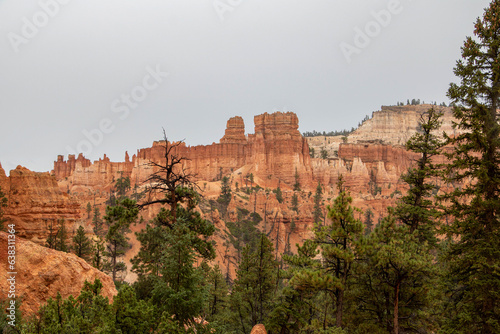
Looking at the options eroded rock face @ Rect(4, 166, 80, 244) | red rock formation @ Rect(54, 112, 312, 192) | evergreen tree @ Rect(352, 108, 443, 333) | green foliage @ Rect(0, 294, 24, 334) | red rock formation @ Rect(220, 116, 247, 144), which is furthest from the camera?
red rock formation @ Rect(220, 116, 247, 144)

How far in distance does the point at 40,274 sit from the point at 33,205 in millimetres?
19903

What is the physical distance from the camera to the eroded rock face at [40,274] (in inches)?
504

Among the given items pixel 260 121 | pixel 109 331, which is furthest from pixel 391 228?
pixel 260 121

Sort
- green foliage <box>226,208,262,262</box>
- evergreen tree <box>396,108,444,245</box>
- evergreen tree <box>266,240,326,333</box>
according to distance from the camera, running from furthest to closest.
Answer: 1. green foliage <box>226,208,262,262</box>
2. evergreen tree <box>396,108,444,245</box>
3. evergreen tree <box>266,240,326,333</box>

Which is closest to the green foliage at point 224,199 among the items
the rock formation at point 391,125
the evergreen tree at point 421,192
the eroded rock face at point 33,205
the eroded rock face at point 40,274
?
the eroded rock face at point 33,205

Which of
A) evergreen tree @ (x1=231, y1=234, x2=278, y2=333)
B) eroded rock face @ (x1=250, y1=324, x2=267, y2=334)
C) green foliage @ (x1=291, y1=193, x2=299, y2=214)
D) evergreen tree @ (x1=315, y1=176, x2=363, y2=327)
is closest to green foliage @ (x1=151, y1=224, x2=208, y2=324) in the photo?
eroded rock face @ (x1=250, y1=324, x2=267, y2=334)

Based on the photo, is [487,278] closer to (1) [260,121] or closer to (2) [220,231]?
(2) [220,231]

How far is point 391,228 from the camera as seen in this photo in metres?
14.7

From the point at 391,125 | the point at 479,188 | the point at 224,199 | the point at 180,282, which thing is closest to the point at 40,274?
the point at 180,282

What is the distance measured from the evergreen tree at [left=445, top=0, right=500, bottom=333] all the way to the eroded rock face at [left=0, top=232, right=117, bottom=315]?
13.6 metres

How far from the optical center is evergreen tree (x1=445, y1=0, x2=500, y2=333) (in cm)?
1134

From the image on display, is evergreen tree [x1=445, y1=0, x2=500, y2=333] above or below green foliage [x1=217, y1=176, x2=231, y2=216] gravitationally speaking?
above

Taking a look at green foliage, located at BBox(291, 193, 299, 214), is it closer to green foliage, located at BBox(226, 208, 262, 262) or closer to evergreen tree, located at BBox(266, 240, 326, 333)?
green foliage, located at BBox(226, 208, 262, 262)

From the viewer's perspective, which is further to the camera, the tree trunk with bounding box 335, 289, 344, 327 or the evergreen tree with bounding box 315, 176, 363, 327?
the tree trunk with bounding box 335, 289, 344, 327
